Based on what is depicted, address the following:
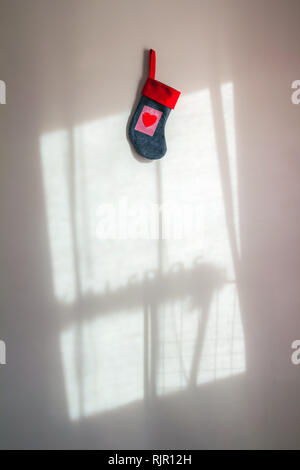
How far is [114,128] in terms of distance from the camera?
139 centimetres

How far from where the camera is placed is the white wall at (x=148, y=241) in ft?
4.39

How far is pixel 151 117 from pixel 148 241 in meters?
0.51

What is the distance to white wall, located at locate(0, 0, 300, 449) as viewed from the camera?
1.34 meters

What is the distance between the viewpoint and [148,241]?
145 cm

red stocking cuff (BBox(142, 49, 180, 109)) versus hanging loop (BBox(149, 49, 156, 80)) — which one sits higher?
hanging loop (BBox(149, 49, 156, 80))

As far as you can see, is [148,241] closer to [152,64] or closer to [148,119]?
[148,119]

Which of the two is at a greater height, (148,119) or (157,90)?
(157,90)

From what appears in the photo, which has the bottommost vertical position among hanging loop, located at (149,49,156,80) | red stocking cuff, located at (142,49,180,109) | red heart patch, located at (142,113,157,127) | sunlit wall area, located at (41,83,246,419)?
sunlit wall area, located at (41,83,246,419)

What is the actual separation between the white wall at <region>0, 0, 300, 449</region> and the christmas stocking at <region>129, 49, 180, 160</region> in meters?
0.05

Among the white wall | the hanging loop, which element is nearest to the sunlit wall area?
the white wall

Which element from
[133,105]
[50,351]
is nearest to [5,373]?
[50,351]

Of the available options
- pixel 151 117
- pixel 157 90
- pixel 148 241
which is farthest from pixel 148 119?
pixel 148 241

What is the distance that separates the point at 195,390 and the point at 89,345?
1.70ft

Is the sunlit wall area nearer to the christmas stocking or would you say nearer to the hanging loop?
the christmas stocking
